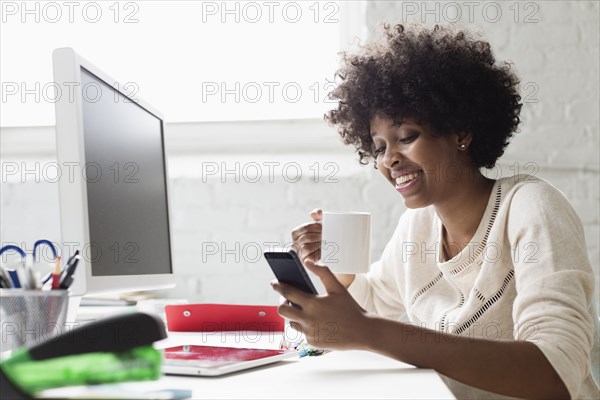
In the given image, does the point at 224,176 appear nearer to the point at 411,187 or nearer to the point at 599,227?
the point at 411,187

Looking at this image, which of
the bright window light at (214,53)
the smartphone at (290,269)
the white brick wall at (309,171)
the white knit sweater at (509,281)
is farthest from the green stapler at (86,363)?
the bright window light at (214,53)

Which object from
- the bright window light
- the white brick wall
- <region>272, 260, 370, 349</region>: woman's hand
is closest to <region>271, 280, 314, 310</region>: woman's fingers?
<region>272, 260, 370, 349</region>: woman's hand

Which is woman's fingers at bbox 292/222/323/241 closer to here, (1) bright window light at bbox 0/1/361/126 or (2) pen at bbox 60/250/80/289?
(2) pen at bbox 60/250/80/289

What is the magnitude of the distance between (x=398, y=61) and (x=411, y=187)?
0.86 feet

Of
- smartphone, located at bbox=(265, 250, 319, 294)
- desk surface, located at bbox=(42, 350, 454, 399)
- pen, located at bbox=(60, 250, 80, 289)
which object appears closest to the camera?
desk surface, located at bbox=(42, 350, 454, 399)

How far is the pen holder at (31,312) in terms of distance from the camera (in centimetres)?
86

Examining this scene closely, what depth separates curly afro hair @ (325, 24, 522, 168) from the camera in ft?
4.63

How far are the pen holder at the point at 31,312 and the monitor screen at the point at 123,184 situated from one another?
130 mm

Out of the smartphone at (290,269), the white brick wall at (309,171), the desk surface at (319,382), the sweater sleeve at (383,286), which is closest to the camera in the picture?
the desk surface at (319,382)

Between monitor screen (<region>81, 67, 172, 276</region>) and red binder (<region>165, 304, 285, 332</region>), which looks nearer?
monitor screen (<region>81, 67, 172, 276</region>)

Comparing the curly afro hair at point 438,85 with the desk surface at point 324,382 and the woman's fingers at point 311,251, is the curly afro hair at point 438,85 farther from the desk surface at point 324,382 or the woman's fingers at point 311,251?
the desk surface at point 324,382

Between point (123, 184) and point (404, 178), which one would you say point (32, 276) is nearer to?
point (123, 184)

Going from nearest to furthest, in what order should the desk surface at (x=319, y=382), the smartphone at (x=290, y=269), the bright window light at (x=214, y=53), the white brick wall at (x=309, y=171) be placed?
the desk surface at (x=319, y=382) < the smartphone at (x=290, y=269) < the white brick wall at (x=309, y=171) < the bright window light at (x=214, y=53)

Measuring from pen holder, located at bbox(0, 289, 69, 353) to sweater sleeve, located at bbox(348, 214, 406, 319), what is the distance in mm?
915
